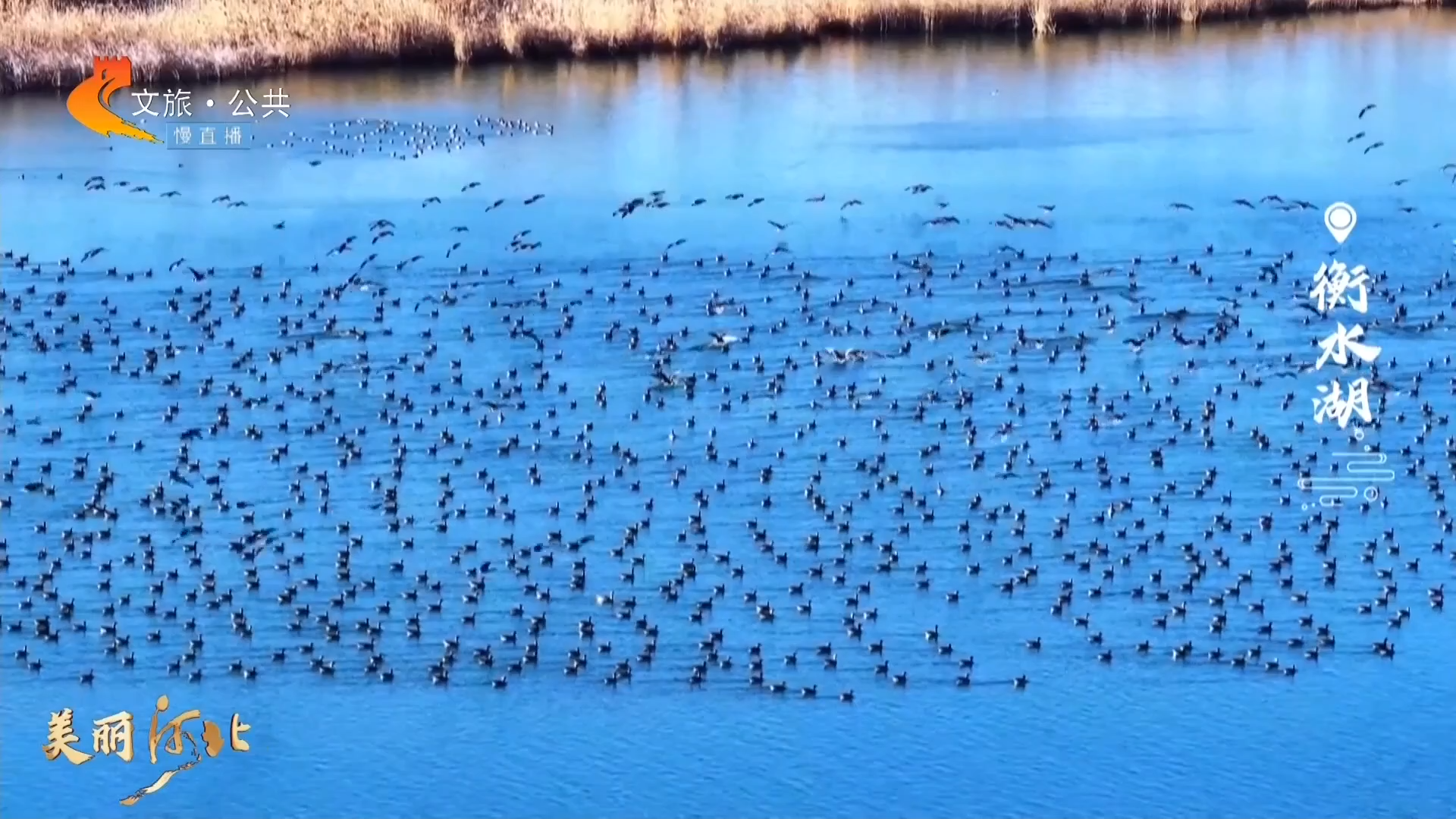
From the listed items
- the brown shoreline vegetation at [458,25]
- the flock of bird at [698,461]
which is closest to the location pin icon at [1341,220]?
the flock of bird at [698,461]

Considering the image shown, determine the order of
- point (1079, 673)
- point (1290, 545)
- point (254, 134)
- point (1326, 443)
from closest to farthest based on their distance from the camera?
point (1079, 673), point (1290, 545), point (1326, 443), point (254, 134)

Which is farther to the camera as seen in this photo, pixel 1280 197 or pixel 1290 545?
pixel 1280 197

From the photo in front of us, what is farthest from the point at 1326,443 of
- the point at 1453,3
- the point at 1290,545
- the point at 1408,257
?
the point at 1453,3

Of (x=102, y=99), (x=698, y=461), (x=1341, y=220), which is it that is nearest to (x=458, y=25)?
(x=102, y=99)

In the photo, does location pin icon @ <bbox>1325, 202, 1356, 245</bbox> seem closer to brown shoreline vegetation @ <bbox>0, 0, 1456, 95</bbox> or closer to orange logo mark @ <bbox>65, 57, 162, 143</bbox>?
brown shoreline vegetation @ <bbox>0, 0, 1456, 95</bbox>

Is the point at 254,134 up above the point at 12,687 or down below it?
above

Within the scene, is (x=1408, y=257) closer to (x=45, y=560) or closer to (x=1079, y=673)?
(x=1079, y=673)

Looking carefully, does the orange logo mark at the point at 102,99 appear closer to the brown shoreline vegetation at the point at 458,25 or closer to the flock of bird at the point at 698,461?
the brown shoreline vegetation at the point at 458,25
